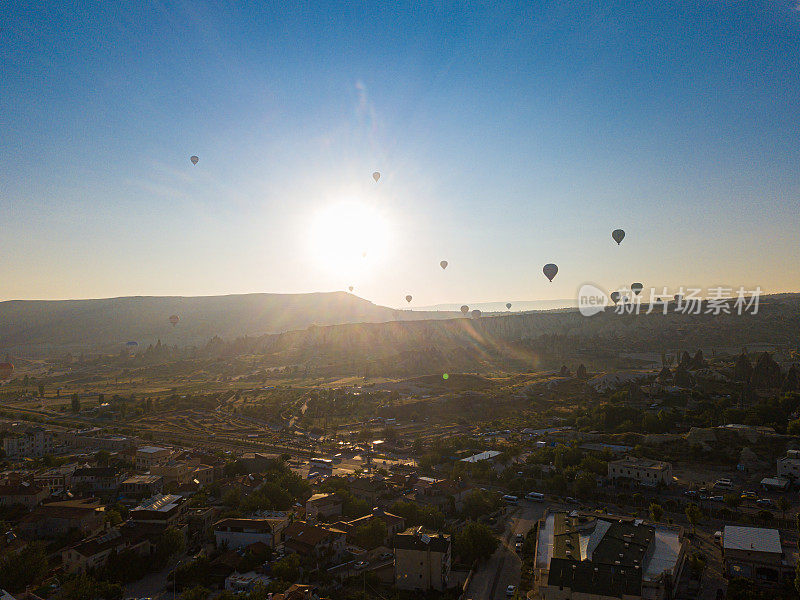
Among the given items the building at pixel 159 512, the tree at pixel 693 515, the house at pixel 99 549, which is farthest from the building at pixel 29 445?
the tree at pixel 693 515

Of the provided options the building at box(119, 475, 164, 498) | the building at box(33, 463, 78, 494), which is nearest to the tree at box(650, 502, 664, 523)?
the building at box(119, 475, 164, 498)

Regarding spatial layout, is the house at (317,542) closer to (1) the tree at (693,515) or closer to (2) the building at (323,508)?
(2) the building at (323,508)

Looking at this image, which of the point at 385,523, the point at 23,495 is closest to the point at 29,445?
the point at 23,495

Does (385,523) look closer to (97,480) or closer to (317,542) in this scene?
(317,542)

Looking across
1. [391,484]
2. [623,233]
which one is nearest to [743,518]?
[391,484]

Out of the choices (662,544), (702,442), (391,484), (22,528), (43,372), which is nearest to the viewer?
(662,544)

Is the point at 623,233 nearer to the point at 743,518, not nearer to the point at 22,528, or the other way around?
the point at 743,518
